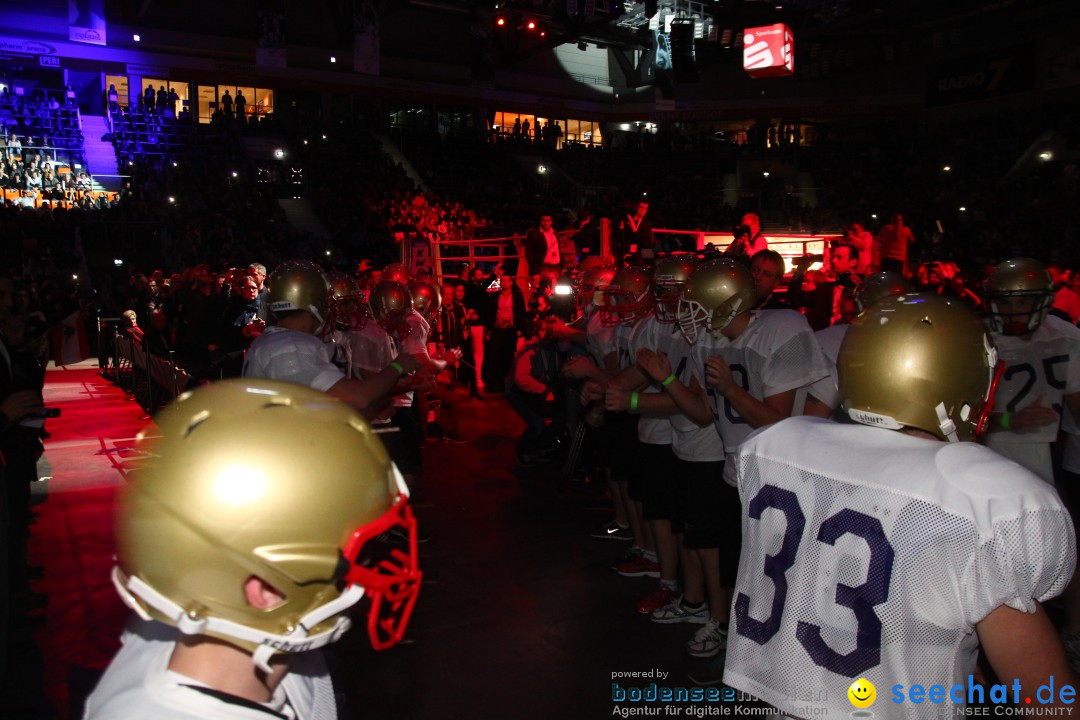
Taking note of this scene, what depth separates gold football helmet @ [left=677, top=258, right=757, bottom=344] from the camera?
404 cm

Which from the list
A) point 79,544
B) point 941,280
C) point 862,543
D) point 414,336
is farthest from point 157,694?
point 941,280

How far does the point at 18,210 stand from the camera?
18.8 m

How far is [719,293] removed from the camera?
404cm

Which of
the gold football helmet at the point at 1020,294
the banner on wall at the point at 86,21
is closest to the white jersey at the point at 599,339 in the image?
the gold football helmet at the point at 1020,294

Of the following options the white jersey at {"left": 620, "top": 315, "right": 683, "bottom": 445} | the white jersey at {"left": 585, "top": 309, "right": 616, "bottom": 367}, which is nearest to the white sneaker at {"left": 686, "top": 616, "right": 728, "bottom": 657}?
the white jersey at {"left": 620, "top": 315, "right": 683, "bottom": 445}

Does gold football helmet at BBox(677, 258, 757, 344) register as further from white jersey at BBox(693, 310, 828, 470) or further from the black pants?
the black pants

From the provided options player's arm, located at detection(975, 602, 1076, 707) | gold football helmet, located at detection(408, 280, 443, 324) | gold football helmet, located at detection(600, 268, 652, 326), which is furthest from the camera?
gold football helmet, located at detection(408, 280, 443, 324)

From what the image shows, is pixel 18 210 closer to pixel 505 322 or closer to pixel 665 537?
pixel 505 322

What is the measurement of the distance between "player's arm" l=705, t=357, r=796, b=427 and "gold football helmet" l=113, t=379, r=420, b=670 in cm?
248

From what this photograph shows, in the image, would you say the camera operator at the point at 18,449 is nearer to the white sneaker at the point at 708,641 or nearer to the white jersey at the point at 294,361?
the white jersey at the point at 294,361

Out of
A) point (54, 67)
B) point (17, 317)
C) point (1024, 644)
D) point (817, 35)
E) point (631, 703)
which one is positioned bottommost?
point (631, 703)

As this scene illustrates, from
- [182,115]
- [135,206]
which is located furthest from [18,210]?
[182,115]

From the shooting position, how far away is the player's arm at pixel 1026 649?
166cm

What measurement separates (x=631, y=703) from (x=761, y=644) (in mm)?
2080
